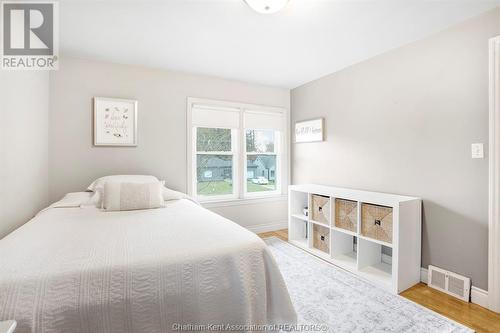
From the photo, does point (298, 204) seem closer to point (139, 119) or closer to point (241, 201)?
point (241, 201)

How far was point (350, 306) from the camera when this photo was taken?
1903 millimetres

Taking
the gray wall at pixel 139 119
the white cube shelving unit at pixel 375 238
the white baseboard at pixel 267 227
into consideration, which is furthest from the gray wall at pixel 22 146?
the white cube shelving unit at pixel 375 238

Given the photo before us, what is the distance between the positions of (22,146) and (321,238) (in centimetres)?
305

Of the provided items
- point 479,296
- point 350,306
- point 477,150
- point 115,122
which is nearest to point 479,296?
point 479,296

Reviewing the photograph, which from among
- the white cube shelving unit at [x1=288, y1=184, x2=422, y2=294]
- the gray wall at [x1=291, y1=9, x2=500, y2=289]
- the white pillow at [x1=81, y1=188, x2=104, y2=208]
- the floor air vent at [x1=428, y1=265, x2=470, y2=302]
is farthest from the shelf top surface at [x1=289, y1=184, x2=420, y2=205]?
the white pillow at [x1=81, y1=188, x2=104, y2=208]

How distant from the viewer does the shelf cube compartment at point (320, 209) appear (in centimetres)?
281

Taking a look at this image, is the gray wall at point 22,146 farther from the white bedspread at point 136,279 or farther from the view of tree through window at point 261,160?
the view of tree through window at point 261,160


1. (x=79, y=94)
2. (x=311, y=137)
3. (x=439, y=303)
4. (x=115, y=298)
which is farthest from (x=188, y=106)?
(x=439, y=303)

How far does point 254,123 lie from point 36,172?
2611 mm

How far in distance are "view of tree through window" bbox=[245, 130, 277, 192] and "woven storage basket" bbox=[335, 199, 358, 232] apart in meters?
1.42

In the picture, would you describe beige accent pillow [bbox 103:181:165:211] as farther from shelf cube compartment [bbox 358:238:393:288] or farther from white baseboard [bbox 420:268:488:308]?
white baseboard [bbox 420:268:488:308]

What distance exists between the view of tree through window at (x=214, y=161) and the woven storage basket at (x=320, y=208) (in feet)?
4.10

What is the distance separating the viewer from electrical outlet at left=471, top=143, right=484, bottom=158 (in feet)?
6.30

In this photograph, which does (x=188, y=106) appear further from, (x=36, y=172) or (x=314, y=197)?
(x=314, y=197)
